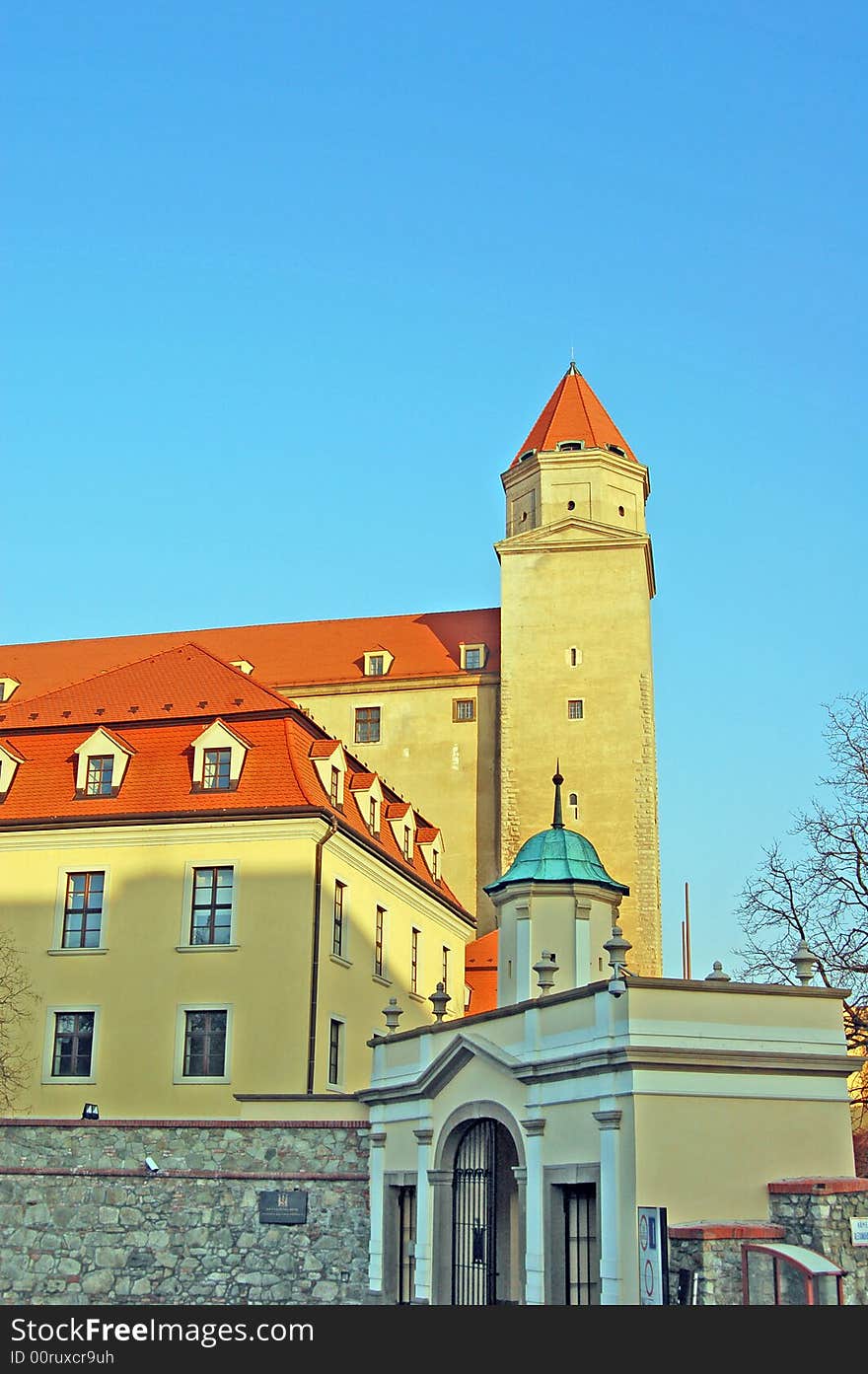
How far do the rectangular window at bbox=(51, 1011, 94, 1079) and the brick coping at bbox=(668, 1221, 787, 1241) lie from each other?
16.8m

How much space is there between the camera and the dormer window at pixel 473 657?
177 ft

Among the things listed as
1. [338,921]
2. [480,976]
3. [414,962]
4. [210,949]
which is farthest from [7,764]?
[480,976]

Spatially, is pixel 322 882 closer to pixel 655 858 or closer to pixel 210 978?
pixel 210 978

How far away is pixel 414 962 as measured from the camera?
3866cm

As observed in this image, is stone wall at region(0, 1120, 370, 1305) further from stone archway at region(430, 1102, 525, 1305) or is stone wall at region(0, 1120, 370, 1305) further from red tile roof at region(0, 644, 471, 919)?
red tile roof at region(0, 644, 471, 919)

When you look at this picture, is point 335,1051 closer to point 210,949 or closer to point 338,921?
point 338,921

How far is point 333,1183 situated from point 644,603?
3147cm

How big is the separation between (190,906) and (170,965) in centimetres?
126

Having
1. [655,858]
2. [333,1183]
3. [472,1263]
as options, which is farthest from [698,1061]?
[655,858]

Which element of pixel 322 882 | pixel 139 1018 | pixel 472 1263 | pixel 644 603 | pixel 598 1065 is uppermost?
pixel 644 603

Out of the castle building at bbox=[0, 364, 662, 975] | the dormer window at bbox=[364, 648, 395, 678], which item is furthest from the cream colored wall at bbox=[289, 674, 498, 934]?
the dormer window at bbox=[364, 648, 395, 678]

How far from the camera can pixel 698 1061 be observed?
58.7 ft

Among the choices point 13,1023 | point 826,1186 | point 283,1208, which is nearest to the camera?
point 826,1186

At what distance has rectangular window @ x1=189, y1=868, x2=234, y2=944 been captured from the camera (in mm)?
30797
